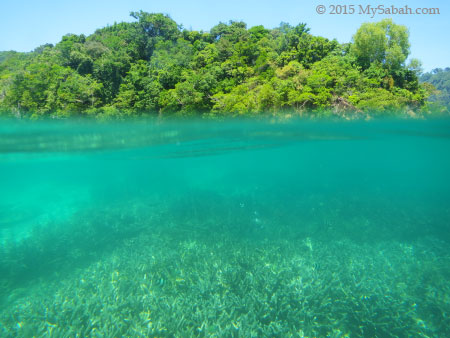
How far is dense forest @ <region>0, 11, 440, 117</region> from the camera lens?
72.3 feet

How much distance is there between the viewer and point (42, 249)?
1041cm

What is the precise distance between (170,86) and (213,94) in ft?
19.6

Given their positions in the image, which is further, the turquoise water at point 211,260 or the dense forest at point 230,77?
the dense forest at point 230,77

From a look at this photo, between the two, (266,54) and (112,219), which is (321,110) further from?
(112,219)

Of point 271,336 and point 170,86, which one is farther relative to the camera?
point 170,86

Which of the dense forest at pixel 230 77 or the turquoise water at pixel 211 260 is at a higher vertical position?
the dense forest at pixel 230 77

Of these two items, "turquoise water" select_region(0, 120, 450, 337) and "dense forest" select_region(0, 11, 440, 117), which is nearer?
"turquoise water" select_region(0, 120, 450, 337)

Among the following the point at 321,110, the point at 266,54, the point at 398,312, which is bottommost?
the point at 398,312

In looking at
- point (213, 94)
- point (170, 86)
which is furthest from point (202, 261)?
point (170, 86)

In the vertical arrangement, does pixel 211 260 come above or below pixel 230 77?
below

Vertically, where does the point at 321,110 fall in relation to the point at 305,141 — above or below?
above

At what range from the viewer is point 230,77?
2900 centimetres

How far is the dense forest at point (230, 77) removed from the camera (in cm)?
2205

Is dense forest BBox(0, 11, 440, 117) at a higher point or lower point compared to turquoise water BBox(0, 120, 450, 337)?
higher
